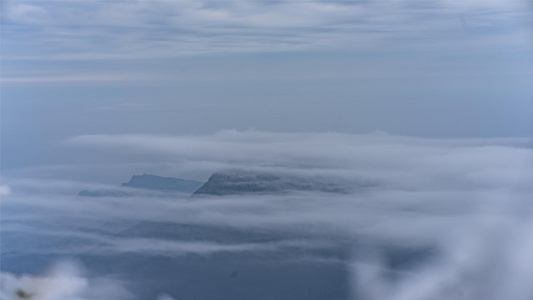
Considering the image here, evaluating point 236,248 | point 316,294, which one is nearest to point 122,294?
point 236,248

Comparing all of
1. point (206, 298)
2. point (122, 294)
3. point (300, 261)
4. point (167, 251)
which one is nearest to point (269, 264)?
point (300, 261)

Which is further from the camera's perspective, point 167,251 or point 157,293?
point 167,251

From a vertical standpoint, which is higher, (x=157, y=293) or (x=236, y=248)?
(x=236, y=248)

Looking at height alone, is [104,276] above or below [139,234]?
below

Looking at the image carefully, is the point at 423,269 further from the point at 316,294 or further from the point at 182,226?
the point at 182,226

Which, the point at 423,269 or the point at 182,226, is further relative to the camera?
the point at 182,226

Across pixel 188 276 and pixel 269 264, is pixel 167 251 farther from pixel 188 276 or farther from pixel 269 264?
pixel 269 264

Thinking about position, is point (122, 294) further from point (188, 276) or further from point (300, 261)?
point (300, 261)

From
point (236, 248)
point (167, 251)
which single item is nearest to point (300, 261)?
point (236, 248)

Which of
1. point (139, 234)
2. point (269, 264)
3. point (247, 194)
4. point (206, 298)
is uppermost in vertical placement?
point (247, 194)
